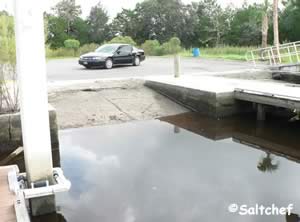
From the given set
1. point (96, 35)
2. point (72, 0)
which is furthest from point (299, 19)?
point (72, 0)

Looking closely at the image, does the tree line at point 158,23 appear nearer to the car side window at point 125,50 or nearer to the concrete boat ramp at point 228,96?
the car side window at point 125,50

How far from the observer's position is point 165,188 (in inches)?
209

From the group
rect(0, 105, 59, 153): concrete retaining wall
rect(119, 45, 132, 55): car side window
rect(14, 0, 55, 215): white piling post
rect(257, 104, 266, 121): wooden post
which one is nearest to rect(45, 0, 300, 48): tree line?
rect(119, 45, 132, 55): car side window

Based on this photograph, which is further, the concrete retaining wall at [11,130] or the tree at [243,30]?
the tree at [243,30]

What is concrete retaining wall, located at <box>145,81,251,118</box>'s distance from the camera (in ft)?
30.5

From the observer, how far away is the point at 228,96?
944 centimetres

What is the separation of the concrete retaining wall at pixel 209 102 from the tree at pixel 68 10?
31.5 meters

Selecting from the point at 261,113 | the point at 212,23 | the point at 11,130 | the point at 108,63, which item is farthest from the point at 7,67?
the point at 212,23

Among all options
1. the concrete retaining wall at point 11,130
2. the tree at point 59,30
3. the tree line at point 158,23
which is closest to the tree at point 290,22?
the tree line at point 158,23

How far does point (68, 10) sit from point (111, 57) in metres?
25.5

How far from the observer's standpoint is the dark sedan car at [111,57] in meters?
17.3

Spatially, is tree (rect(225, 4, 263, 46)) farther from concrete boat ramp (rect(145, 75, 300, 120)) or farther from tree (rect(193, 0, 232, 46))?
concrete boat ramp (rect(145, 75, 300, 120))

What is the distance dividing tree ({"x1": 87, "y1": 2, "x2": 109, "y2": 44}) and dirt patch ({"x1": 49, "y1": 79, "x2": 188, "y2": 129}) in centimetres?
2797

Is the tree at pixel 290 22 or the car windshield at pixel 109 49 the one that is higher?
the tree at pixel 290 22
